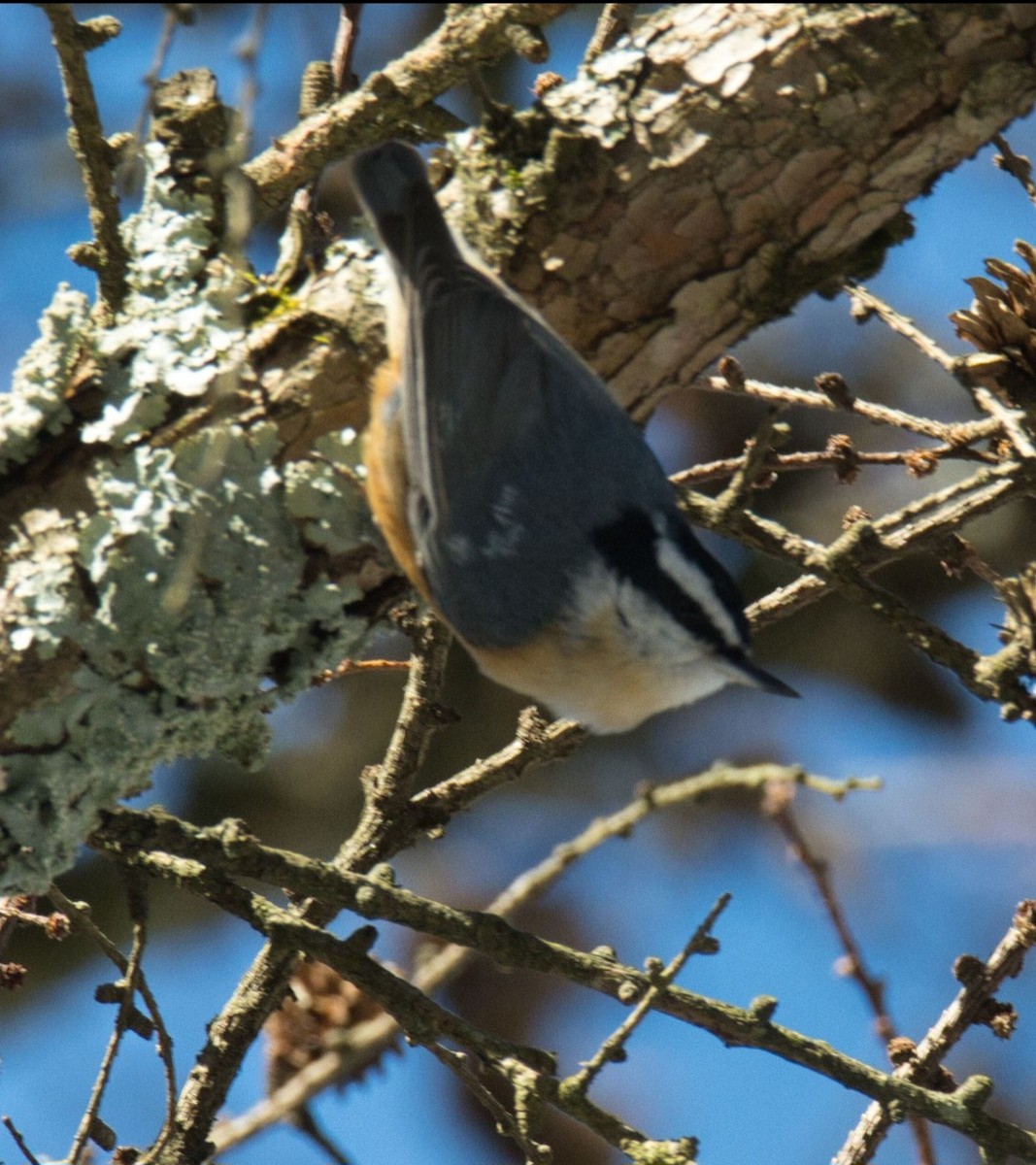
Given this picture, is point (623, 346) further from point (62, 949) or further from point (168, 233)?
point (62, 949)

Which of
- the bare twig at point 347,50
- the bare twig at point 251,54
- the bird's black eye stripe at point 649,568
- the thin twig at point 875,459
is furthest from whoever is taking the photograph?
the bare twig at point 347,50

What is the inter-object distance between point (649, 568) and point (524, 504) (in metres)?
0.21

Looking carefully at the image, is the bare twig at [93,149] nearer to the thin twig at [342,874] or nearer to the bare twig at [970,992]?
the thin twig at [342,874]

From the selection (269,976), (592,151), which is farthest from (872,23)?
(269,976)

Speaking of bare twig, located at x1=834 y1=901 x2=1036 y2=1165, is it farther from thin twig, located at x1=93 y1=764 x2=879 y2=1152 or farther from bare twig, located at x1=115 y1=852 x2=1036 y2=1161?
thin twig, located at x1=93 y1=764 x2=879 y2=1152

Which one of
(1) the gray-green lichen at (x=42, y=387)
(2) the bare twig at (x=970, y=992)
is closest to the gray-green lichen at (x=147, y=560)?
(1) the gray-green lichen at (x=42, y=387)

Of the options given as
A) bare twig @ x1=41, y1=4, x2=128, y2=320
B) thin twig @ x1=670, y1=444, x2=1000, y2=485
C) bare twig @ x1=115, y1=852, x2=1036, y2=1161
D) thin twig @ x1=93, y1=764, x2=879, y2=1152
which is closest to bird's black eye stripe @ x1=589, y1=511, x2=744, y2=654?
thin twig @ x1=670, y1=444, x2=1000, y2=485

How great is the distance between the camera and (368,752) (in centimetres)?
431

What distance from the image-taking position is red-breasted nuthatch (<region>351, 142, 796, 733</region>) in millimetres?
2057

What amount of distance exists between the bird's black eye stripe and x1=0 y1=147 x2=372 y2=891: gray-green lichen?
423mm

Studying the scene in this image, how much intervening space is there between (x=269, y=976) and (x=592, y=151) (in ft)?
3.96

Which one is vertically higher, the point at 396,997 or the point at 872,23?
the point at 872,23

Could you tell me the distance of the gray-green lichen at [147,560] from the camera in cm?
184

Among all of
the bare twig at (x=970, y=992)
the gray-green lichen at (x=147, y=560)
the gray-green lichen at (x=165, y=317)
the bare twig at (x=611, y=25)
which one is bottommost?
the bare twig at (x=970, y=992)
